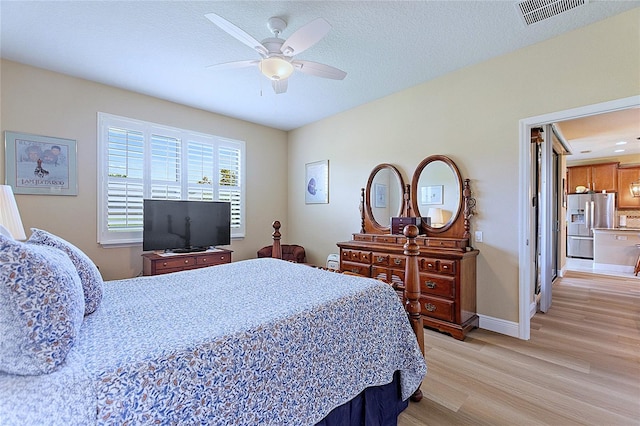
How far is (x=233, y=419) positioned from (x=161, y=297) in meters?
0.85

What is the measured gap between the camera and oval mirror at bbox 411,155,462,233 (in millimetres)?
3301

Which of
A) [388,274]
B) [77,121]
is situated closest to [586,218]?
[388,274]

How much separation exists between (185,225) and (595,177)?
30.2 feet

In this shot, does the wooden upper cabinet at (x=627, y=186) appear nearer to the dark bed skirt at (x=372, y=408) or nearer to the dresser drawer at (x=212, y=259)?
the dark bed skirt at (x=372, y=408)

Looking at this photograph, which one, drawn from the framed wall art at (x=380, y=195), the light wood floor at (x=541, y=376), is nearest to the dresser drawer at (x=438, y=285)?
the light wood floor at (x=541, y=376)

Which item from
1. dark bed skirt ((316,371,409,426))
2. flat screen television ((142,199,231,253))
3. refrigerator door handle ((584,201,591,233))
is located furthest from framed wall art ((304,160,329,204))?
refrigerator door handle ((584,201,591,233))

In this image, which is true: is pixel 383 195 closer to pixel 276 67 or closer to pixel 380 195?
pixel 380 195

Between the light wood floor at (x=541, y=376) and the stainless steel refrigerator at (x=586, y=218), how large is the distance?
4134mm

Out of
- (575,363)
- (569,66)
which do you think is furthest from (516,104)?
(575,363)

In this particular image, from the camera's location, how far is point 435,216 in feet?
11.3

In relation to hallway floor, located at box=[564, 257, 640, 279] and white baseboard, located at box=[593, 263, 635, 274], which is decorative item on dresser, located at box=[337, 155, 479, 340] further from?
white baseboard, located at box=[593, 263, 635, 274]

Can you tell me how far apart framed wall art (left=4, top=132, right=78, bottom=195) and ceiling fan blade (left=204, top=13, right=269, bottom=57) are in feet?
8.64

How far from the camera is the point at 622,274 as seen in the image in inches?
222

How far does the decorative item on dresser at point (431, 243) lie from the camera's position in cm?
293
